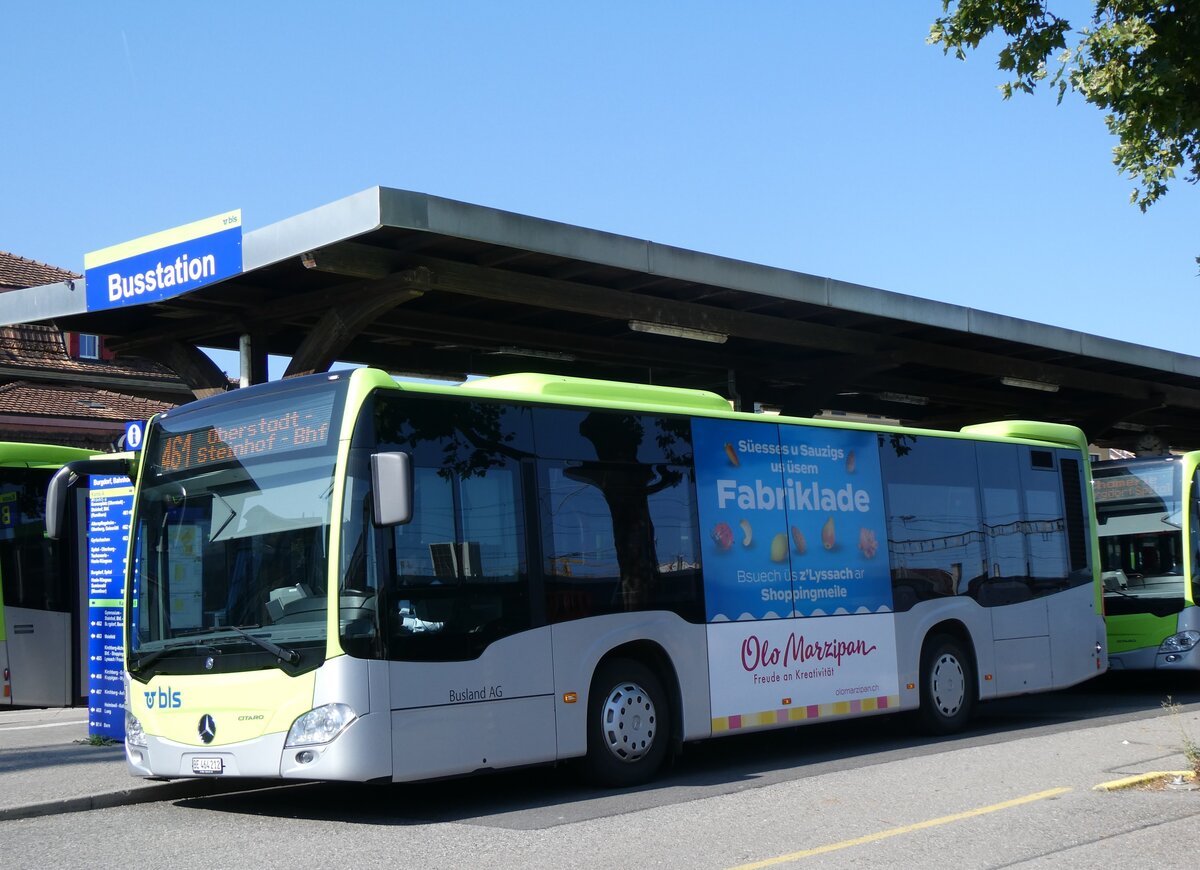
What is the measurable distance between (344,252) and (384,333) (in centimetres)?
424

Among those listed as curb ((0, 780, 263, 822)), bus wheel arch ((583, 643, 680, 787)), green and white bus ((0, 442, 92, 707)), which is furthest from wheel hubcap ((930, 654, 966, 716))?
green and white bus ((0, 442, 92, 707))

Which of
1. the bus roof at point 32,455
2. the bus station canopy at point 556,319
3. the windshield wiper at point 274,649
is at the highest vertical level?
the bus station canopy at point 556,319

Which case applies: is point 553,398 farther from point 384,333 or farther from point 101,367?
point 101,367

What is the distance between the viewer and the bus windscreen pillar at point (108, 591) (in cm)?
1262

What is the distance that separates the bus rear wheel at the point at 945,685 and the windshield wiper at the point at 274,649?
696 centimetres

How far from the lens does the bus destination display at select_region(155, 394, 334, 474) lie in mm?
9125

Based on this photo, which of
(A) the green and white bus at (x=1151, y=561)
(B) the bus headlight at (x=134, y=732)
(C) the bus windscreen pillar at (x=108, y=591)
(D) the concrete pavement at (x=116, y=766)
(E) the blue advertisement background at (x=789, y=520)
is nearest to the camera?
(B) the bus headlight at (x=134, y=732)

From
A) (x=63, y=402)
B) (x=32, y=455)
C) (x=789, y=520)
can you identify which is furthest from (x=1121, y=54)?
(x=63, y=402)

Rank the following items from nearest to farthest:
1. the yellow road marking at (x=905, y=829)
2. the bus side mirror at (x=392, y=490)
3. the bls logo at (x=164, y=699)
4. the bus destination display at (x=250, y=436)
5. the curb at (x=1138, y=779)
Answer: the yellow road marking at (x=905, y=829) → the bus side mirror at (x=392, y=490) → the bus destination display at (x=250, y=436) → the bls logo at (x=164, y=699) → the curb at (x=1138, y=779)

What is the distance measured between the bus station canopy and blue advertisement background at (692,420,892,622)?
9.87ft

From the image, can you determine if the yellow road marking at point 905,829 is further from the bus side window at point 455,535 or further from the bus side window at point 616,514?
the bus side window at point 616,514

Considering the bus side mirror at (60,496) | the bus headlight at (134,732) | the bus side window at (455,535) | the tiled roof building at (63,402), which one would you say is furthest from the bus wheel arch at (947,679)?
the tiled roof building at (63,402)

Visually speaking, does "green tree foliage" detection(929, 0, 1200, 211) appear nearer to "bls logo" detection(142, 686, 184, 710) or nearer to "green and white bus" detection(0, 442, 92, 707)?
"bls logo" detection(142, 686, 184, 710)

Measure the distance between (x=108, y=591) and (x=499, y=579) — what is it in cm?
499
